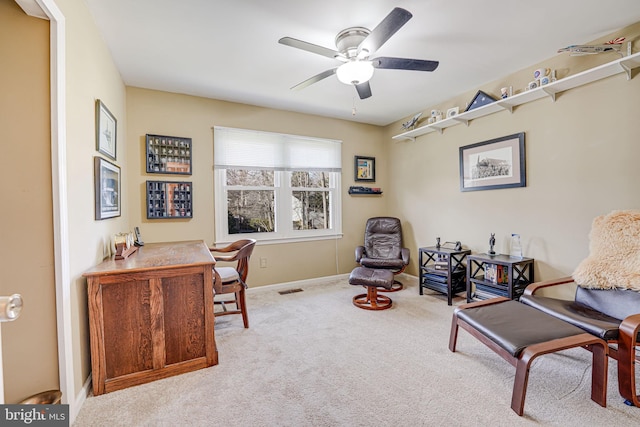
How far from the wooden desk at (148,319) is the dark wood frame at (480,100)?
3.29 meters

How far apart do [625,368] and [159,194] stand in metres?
4.18

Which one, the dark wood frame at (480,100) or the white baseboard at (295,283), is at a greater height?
the dark wood frame at (480,100)

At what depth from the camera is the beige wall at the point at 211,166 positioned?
10.9 ft

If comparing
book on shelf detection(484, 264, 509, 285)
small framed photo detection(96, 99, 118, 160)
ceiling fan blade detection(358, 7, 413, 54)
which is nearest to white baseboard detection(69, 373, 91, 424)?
small framed photo detection(96, 99, 118, 160)

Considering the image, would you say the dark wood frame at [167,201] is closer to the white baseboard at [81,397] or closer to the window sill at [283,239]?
the window sill at [283,239]

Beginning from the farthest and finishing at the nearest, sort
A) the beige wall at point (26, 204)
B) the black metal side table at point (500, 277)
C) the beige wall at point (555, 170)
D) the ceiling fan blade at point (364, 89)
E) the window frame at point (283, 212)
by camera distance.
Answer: the window frame at point (283, 212) < the black metal side table at point (500, 277) < the ceiling fan blade at point (364, 89) < the beige wall at point (555, 170) < the beige wall at point (26, 204)

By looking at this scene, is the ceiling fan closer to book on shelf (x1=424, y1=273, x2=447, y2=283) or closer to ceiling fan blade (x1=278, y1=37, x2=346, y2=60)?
ceiling fan blade (x1=278, y1=37, x2=346, y2=60)

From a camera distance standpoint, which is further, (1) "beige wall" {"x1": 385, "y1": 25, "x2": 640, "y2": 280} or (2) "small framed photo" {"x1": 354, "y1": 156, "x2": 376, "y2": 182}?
(2) "small framed photo" {"x1": 354, "y1": 156, "x2": 376, "y2": 182}

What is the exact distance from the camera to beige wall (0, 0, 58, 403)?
1.42 meters

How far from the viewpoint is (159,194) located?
3.38 meters

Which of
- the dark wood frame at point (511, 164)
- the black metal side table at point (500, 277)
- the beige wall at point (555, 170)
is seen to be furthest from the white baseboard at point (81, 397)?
the dark wood frame at point (511, 164)

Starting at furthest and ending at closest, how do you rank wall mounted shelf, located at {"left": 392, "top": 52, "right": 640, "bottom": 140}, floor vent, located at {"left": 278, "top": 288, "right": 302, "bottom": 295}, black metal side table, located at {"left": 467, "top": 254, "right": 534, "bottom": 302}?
floor vent, located at {"left": 278, "top": 288, "right": 302, "bottom": 295} → black metal side table, located at {"left": 467, "top": 254, "right": 534, "bottom": 302} → wall mounted shelf, located at {"left": 392, "top": 52, "right": 640, "bottom": 140}

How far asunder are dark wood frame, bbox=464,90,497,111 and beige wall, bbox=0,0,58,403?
12.1ft

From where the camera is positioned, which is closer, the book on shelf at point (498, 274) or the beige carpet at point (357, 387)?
the beige carpet at point (357, 387)
